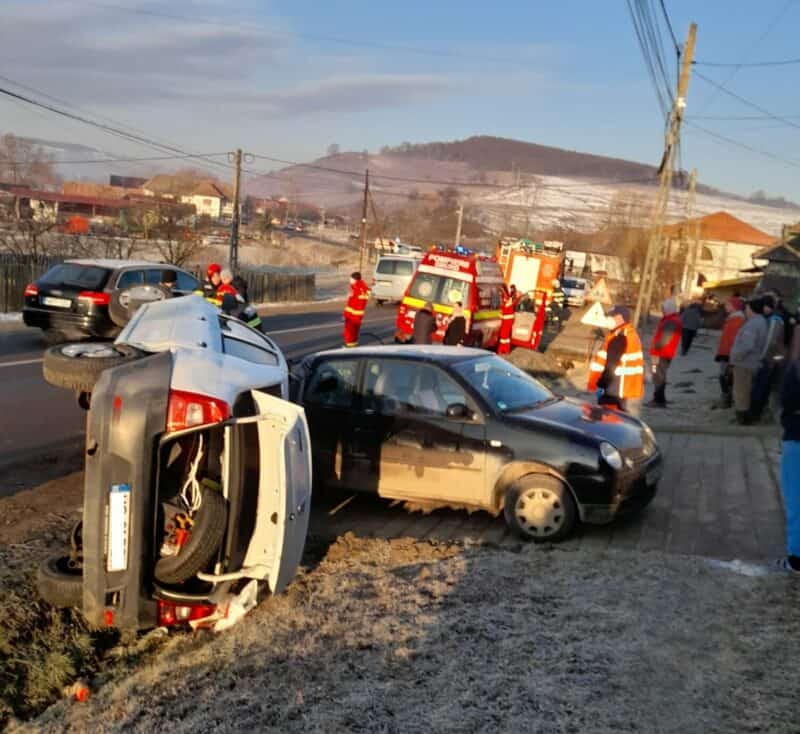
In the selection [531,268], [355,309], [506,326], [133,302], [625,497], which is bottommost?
[506,326]

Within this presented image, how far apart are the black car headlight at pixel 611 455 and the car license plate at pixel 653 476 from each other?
387 millimetres

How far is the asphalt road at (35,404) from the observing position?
860 cm

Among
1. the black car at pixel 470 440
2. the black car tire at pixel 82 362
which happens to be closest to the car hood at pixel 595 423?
the black car at pixel 470 440

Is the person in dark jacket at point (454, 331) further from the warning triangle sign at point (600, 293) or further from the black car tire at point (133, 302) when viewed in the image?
the black car tire at point (133, 302)

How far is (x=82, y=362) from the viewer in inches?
172

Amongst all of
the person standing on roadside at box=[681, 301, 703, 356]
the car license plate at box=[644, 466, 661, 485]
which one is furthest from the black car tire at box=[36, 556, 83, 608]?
the person standing on roadside at box=[681, 301, 703, 356]

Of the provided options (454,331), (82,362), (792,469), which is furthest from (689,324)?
(82,362)

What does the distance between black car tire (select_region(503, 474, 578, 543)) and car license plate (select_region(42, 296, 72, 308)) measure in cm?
1129

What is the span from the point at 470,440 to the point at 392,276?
A: 27691 millimetres

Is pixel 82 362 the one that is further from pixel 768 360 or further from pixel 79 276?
pixel 79 276

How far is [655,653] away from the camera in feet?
13.5

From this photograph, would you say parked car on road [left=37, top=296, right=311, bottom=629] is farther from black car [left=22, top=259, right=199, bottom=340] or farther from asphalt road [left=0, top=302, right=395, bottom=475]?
black car [left=22, top=259, right=199, bottom=340]

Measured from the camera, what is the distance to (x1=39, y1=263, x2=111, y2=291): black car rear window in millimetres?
15453

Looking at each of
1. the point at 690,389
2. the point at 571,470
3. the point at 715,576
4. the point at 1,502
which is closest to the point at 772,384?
the point at 690,389
